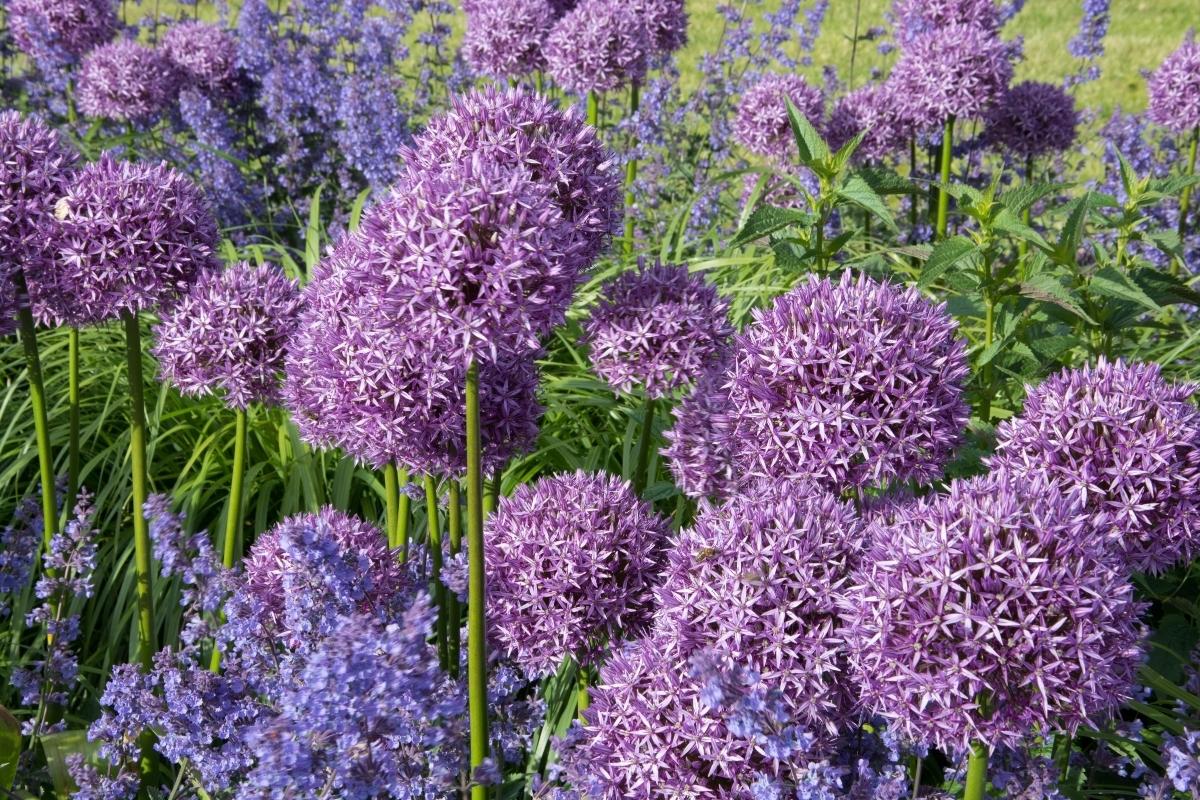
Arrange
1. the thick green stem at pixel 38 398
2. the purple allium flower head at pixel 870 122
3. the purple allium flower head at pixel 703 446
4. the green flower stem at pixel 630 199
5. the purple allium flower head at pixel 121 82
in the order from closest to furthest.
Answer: the purple allium flower head at pixel 703 446, the thick green stem at pixel 38 398, the purple allium flower head at pixel 870 122, the green flower stem at pixel 630 199, the purple allium flower head at pixel 121 82

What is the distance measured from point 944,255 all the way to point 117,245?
2.08m

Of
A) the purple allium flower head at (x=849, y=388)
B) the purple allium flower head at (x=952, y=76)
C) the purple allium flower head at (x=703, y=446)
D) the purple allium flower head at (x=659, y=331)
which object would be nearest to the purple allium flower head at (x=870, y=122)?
the purple allium flower head at (x=952, y=76)

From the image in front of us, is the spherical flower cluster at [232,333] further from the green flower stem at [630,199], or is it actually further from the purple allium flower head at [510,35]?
the purple allium flower head at [510,35]

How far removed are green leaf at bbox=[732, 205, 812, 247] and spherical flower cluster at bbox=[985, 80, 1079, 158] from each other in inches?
111

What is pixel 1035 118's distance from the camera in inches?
→ 232

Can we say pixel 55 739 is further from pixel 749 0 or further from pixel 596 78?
pixel 749 0

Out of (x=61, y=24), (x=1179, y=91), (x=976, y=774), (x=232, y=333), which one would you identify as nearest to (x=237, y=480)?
(x=232, y=333)

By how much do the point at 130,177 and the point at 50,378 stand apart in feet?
8.21

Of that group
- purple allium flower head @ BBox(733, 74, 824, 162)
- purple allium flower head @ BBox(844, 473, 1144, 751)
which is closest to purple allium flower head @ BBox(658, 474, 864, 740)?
purple allium flower head @ BBox(844, 473, 1144, 751)

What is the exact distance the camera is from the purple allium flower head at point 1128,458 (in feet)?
8.30

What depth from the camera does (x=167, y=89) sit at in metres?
6.76

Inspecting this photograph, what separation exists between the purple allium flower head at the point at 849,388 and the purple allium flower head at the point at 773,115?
308cm

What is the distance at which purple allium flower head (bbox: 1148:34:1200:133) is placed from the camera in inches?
232

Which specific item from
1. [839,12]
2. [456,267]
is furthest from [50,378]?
[839,12]
